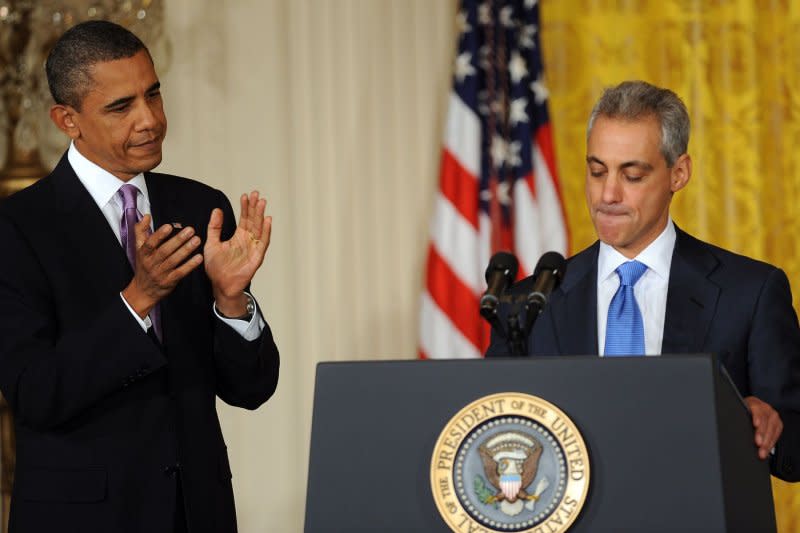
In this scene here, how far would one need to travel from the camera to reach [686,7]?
16.5ft

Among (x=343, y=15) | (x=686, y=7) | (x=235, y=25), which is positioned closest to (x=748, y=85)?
(x=686, y=7)

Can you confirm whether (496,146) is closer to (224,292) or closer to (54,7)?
(54,7)

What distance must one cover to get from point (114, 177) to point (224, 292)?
1.24 feet

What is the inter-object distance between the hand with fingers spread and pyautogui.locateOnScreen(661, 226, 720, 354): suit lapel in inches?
35.0

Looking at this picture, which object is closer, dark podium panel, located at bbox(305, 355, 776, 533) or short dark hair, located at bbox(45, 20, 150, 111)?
dark podium panel, located at bbox(305, 355, 776, 533)

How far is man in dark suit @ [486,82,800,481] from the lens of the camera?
96.2 inches

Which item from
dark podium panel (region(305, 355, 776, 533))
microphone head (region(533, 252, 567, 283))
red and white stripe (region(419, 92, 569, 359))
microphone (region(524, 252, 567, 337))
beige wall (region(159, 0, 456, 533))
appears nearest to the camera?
dark podium panel (region(305, 355, 776, 533))

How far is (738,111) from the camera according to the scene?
498 centimetres

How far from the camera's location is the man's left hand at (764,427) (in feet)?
6.44

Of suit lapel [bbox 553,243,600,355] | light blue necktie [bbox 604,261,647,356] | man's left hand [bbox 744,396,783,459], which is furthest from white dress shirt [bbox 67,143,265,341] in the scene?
man's left hand [bbox 744,396,783,459]

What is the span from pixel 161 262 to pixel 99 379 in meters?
0.28

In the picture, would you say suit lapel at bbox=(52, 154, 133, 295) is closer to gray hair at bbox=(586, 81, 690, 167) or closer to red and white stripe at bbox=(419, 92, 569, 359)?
gray hair at bbox=(586, 81, 690, 167)

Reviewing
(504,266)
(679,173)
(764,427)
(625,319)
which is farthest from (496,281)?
(679,173)

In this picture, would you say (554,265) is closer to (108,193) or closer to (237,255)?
(237,255)
